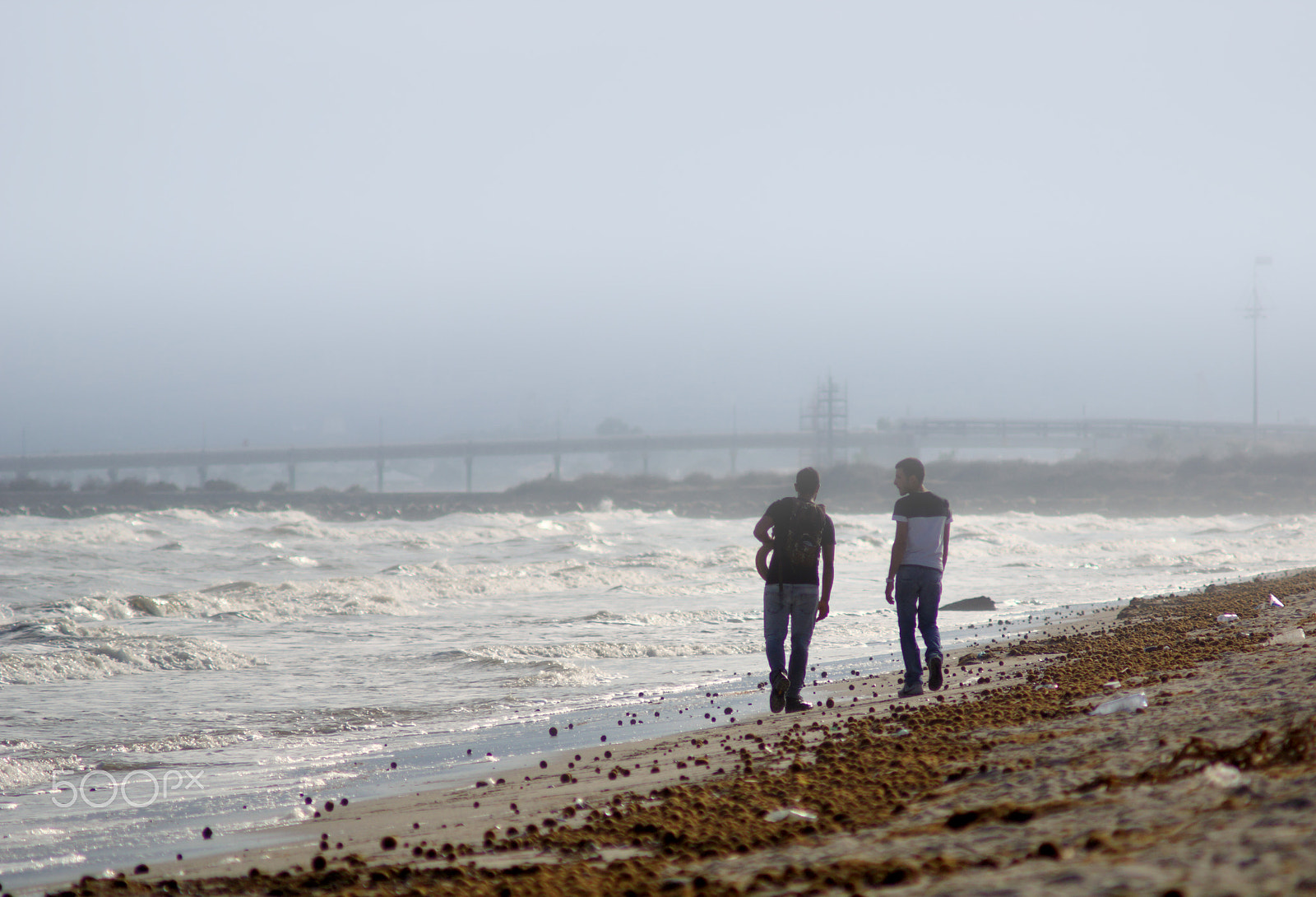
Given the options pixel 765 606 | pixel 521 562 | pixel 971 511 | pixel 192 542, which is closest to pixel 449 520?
pixel 192 542

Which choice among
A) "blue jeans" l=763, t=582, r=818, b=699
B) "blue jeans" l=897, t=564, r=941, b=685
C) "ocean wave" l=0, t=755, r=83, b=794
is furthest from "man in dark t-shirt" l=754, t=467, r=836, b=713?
"ocean wave" l=0, t=755, r=83, b=794

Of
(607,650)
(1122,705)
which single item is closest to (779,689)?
(1122,705)

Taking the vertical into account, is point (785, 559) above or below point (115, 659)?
above

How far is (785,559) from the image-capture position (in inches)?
333

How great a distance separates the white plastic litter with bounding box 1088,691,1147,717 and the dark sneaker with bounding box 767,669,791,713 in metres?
2.60

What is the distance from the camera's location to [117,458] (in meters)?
122

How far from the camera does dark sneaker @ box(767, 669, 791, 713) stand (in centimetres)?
846

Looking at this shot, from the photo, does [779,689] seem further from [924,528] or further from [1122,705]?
[1122,705]

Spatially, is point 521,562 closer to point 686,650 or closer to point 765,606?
point 686,650

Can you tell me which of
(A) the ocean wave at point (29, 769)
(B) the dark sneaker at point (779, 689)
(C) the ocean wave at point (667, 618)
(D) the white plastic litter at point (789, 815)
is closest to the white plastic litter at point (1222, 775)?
(D) the white plastic litter at point (789, 815)

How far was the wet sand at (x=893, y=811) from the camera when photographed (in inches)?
125

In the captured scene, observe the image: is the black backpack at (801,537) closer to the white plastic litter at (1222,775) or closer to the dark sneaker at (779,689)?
the dark sneaker at (779,689)

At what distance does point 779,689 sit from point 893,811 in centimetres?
405

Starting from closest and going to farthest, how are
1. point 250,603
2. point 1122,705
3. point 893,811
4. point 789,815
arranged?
point 893,811 < point 789,815 < point 1122,705 < point 250,603
